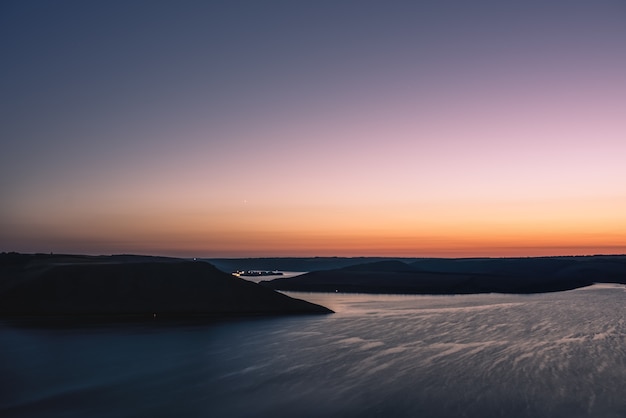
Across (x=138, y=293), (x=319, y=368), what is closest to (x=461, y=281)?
(x=138, y=293)

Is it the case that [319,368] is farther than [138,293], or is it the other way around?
[138,293]

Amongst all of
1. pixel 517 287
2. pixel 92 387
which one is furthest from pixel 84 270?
pixel 517 287

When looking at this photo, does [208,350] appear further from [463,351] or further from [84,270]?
[84,270]

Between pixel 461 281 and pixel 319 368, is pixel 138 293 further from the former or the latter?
pixel 461 281

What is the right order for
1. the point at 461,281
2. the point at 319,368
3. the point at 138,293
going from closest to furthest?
the point at 319,368 → the point at 138,293 → the point at 461,281

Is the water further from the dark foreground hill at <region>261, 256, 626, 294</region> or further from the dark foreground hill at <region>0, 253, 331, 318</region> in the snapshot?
the dark foreground hill at <region>261, 256, 626, 294</region>

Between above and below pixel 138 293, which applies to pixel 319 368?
below

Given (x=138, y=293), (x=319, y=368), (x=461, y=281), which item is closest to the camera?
(x=319, y=368)
